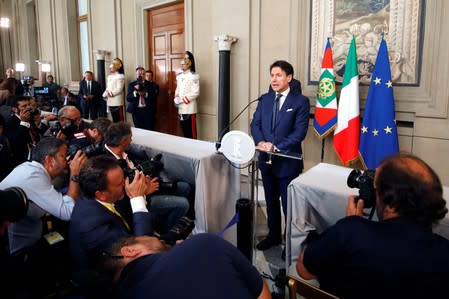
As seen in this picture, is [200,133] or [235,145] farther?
[200,133]

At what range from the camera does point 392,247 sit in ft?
3.18

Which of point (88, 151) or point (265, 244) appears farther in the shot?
point (265, 244)

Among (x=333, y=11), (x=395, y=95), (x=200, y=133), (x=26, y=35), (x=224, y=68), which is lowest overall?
(x=200, y=133)

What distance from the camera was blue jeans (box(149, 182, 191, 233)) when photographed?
92.5 inches

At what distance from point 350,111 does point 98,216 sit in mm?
2401

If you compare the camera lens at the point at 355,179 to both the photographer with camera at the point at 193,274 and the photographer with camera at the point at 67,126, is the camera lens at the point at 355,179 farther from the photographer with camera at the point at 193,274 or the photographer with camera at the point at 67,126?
the photographer with camera at the point at 67,126

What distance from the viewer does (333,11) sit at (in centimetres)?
344

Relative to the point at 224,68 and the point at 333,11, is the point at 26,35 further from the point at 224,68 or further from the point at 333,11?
the point at 333,11

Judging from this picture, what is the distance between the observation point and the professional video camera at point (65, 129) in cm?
286

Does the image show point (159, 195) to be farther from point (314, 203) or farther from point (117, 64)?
point (117, 64)

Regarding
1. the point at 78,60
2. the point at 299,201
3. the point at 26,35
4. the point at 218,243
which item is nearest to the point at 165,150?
the point at 299,201

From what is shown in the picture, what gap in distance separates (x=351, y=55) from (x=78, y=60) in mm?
6619

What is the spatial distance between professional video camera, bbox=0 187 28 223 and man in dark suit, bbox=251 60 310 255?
159 cm

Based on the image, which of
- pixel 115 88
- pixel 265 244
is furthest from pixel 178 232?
pixel 115 88
